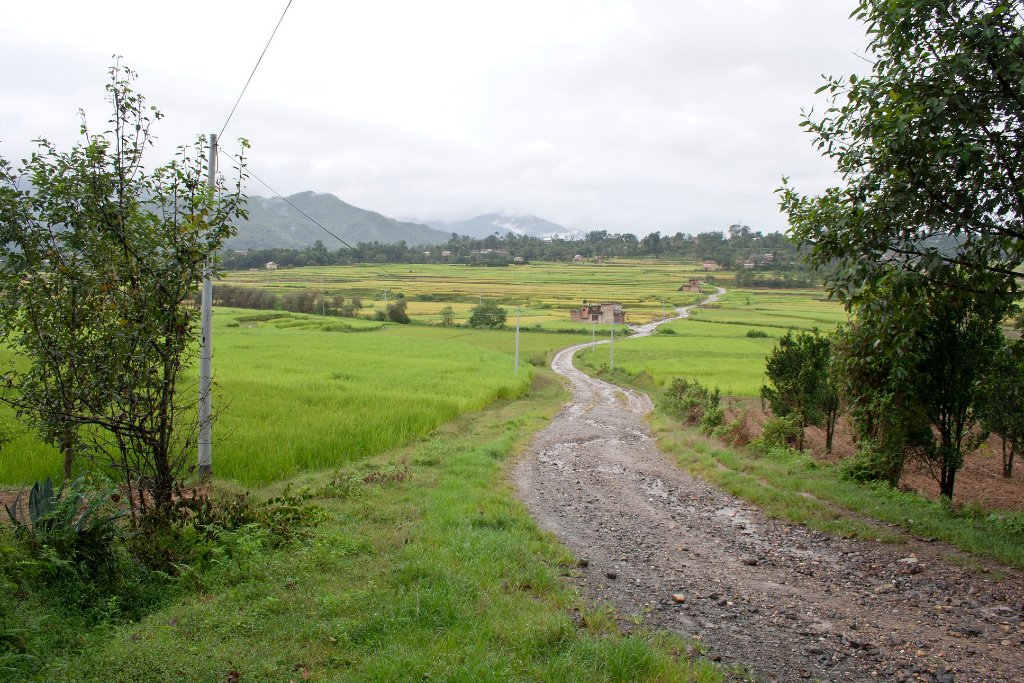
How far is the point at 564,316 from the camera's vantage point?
223 feet

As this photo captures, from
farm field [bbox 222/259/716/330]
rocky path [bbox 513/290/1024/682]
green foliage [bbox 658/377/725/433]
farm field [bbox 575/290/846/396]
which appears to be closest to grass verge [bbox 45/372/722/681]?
rocky path [bbox 513/290/1024/682]

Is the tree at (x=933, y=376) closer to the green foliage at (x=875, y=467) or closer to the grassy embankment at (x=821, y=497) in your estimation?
the green foliage at (x=875, y=467)

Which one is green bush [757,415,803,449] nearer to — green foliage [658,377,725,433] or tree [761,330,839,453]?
tree [761,330,839,453]

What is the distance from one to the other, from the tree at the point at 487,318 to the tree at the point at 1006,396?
51108 millimetres

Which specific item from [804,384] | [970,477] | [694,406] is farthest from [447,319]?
[970,477]

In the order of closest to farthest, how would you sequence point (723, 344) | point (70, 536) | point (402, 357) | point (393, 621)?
point (393, 621)
point (70, 536)
point (402, 357)
point (723, 344)

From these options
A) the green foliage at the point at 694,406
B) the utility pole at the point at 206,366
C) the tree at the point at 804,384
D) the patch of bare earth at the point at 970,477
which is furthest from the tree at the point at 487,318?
the utility pole at the point at 206,366

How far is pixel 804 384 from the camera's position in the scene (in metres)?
16.9

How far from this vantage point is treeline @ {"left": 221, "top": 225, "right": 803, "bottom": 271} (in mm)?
102688

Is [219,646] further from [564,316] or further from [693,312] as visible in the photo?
[693,312]

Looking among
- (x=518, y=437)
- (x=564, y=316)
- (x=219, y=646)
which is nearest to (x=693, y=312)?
(x=564, y=316)

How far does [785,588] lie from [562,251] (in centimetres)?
13025

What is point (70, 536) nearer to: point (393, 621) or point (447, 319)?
point (393, 621)

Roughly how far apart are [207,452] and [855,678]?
897 centimetres
